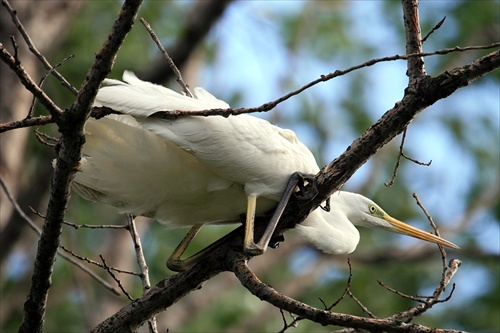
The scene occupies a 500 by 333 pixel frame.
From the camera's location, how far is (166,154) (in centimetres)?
354

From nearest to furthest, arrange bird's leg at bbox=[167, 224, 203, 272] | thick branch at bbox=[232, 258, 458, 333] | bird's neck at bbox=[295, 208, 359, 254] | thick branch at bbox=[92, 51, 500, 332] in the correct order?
thick branch at bbox=[232, 258, 458, 333], thick branch at bbox=[92, 51, 500, 332], bird's leg at bbox=[167, 224, 203, 272], bird's neck at bbox=[295, 208, 359, 254]

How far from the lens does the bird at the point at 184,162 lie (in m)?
3.38

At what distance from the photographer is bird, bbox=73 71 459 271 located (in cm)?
338

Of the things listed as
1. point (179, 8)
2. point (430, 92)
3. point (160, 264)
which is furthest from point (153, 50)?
point (430, 92)

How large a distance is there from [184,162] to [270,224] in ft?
1.70

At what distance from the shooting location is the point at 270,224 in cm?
349

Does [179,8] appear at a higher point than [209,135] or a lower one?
higher

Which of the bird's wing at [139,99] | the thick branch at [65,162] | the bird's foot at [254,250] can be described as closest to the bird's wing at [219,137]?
the bird's wing at [139,99]

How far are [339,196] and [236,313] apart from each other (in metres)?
5.60

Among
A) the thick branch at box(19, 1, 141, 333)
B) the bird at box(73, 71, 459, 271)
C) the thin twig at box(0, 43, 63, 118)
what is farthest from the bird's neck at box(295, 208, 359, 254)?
the thin twig at box(0, 43, 63, 118)

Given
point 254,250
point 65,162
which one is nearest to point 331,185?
point 254,250

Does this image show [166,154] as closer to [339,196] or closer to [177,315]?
[339,196]

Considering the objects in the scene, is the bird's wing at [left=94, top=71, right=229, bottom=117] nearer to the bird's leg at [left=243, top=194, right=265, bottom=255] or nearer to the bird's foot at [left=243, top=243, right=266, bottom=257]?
the bird's leg at [left=243, top=194, right=265, bottom=255]

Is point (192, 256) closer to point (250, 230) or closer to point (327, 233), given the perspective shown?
point (250, 230)
